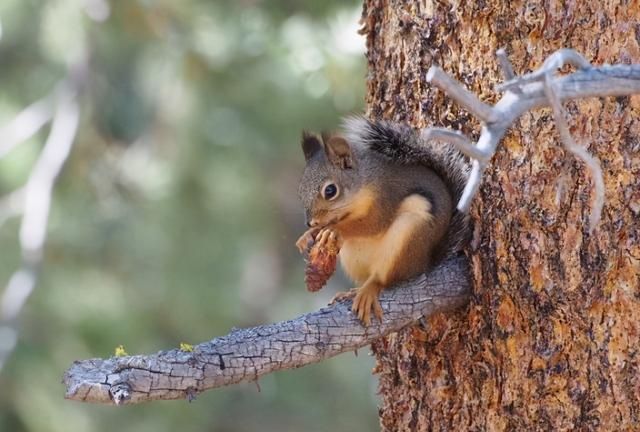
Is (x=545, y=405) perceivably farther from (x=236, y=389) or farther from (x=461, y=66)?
(x=236, y=389)

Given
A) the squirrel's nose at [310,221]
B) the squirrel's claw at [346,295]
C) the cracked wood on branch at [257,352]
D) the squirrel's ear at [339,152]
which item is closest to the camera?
the cracked wood on branch at [257,352]

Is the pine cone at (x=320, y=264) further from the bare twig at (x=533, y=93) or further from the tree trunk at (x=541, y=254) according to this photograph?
the bare twig at (x=533, y=93)

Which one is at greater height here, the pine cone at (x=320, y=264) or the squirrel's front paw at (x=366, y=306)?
the pine cone at (x=320, y=264)

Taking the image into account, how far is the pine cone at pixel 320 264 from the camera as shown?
1.82 m

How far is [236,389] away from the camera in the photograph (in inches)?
227

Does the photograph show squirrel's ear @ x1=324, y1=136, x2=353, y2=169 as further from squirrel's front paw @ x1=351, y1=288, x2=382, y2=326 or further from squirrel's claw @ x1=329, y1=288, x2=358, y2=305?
squirrel's front paw @ x1=351, y1=288, x2=382, y2=326

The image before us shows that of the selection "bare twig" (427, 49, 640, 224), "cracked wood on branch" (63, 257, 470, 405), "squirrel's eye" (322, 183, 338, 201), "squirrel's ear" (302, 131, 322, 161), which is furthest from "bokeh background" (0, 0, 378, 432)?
"bare twig" (427, 49, 640, 224)

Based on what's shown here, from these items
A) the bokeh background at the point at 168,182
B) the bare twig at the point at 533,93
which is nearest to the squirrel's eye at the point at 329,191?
the bare twig at the point at 533,93

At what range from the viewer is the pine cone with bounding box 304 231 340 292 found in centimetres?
182

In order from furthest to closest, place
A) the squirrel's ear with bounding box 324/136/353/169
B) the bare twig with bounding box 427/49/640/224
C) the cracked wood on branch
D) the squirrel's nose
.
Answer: the squirrel's ear with bounding box 324/136/353/169, the squirrel's nose, the cracked wood on branch, the bare twig with bounding box 427/49/640/224

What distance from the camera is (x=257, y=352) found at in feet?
4.85

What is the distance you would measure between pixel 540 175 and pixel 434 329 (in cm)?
32

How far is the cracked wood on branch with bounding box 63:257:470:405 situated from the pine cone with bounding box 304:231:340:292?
0.16 meters

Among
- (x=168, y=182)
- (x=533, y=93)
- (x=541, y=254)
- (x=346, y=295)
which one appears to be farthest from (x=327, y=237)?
(x=168, y=182)
